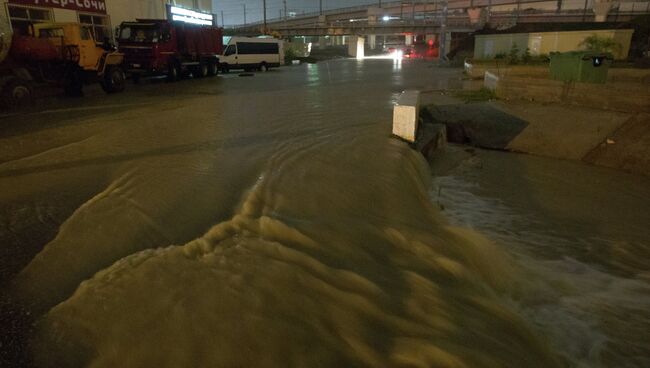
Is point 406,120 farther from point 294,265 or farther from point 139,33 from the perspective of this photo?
point 139,33

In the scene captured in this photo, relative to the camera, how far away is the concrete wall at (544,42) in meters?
23.6

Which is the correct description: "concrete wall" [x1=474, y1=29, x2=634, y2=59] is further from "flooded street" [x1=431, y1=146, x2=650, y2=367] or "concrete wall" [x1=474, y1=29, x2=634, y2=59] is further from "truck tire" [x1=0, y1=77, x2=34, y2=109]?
"truck tire" [x1=0, y1=77, x2=34, y2=109]

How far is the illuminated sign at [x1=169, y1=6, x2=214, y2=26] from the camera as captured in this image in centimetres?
2973

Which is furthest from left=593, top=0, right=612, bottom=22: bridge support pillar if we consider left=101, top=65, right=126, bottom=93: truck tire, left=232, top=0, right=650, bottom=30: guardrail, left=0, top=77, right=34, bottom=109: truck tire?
left=0, top=77, right=34, bottom=109: truck tire

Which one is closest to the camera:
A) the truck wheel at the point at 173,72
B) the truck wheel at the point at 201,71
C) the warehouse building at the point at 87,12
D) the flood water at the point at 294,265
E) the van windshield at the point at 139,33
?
the flood water at the point at 294,265

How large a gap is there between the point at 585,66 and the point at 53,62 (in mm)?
16170

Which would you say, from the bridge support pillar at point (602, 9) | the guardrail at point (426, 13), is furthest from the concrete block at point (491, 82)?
the guardrail at point (426, 13)

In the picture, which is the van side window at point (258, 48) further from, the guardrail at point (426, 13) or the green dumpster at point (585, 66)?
the guardrail at point (426, 13)

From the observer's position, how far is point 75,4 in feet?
66.4

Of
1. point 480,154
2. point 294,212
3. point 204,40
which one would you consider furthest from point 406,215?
point 204,40

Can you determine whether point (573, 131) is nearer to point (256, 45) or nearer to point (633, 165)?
point (633, 165)

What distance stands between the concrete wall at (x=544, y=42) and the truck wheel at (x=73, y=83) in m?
25.5

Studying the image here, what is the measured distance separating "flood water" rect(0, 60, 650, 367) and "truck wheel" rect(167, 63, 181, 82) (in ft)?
47.5

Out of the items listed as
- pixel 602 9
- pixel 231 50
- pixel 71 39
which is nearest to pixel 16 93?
pixel 71 39
